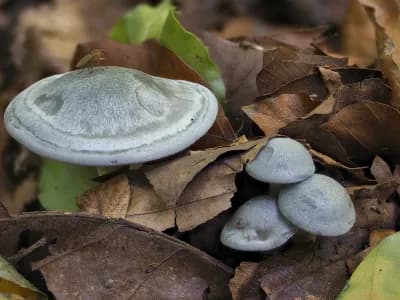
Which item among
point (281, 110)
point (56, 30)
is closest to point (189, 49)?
point (281, 110)

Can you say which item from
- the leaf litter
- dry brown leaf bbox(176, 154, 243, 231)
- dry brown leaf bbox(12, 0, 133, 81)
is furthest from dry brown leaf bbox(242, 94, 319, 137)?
dry brown leaf bbox(12, 0, 133, 81)

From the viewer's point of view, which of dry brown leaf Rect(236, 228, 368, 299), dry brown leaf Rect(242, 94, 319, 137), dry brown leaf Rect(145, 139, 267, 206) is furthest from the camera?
dry brown leaf Rect(242, 94, 319, 137)

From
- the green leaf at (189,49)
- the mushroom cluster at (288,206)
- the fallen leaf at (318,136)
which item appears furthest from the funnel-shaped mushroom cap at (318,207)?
the green leaf at (189,49)

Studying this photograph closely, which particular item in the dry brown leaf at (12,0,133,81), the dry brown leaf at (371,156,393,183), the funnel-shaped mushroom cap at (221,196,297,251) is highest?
the dry brown leaf at (371,156,393,183)

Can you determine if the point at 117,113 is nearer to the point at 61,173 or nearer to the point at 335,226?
the point at 61,173

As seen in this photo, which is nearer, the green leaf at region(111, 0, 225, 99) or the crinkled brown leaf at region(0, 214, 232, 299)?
the crinkled brown leaf at region(0, 214, 232, 299)

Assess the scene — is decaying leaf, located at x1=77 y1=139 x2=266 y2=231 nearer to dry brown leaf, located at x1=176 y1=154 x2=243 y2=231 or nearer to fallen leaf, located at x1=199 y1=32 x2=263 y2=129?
dry brown leaf, located at x1=176 y1=154 x2=243 y2=231

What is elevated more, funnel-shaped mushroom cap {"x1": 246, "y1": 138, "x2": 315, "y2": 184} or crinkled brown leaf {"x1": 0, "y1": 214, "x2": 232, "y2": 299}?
funnel-shaped mushroom cap {"x1": 246, "y1": 138, "x2": 315, "y2": 184}
